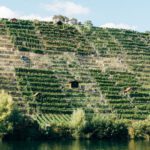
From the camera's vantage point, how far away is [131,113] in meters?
141

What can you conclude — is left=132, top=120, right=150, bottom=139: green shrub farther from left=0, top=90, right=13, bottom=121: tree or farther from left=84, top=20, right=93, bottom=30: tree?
left=84, top=20, right=93, bottom=30: tree

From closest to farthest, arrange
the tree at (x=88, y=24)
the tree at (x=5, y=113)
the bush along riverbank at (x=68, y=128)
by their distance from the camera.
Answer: the tree at (x=5, y=113), the bush along riverbank at (x=68, y=128), the tree at (x=88, y=24)

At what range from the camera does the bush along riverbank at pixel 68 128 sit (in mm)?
105125

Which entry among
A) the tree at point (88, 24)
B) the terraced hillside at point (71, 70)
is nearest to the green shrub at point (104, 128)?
the terraced hillside at point (71, 70)

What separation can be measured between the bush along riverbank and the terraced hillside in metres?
8.15

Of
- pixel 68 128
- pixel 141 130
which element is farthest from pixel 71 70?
pixel 68 128

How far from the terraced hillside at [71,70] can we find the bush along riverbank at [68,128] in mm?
8155

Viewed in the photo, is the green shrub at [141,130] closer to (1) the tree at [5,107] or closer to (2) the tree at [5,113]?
(2) the tree at [5,113]

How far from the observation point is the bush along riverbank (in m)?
105

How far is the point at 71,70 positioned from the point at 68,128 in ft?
136

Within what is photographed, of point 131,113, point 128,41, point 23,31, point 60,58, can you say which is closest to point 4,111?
point 131,113

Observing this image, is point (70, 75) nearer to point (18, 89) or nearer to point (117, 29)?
point (18, 89)

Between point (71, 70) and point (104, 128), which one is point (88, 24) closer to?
point (71, 70)

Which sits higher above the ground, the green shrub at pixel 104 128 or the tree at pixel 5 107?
the tree at pixel 5 107
